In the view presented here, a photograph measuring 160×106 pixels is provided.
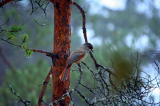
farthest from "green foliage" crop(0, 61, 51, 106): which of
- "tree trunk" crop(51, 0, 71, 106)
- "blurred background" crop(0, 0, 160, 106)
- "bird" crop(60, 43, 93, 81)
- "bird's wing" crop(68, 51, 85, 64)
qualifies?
"bird's wing" crop(68, 51, 85, 64)

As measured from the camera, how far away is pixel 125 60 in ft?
15.0

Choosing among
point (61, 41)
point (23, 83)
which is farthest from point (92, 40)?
point (61, 41)

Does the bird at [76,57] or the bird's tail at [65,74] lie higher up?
the bird at [76,57]

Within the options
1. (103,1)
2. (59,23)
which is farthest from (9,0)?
(103,1)

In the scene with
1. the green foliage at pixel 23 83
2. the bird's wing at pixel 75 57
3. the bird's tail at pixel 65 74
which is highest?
the green foliage at pixel 23 83

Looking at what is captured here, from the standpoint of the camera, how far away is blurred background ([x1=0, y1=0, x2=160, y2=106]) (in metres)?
5.09

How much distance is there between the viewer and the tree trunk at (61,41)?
5.47m

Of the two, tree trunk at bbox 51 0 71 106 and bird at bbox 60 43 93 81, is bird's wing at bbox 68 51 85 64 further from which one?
tree trunk at bbox 51 0 71 106

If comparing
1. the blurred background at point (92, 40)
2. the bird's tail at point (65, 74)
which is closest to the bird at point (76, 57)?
the bird's tail at point (65, 74)

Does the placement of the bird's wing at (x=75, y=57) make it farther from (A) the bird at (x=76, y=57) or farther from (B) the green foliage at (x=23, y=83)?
(B) the green foliage at (x=23, y=83)

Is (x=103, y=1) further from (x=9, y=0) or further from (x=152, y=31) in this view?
(x=9, y=0)

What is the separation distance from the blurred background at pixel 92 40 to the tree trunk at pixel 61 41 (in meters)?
0.18

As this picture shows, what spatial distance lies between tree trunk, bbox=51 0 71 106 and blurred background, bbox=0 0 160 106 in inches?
7.0

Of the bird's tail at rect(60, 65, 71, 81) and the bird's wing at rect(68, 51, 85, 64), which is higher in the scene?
the bird's wing at rect(68, 51, 85, 64)
